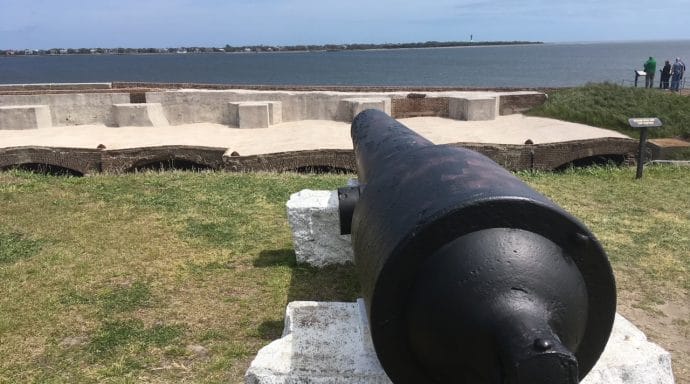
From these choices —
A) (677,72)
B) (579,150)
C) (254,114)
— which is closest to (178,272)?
(579,150)

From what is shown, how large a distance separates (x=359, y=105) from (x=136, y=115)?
5.08 metres

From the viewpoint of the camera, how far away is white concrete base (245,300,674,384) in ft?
7.22

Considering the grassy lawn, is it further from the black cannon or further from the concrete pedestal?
the black cannon

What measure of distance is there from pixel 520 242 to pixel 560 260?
0.11 m

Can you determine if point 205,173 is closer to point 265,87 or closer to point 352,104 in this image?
point 352,104

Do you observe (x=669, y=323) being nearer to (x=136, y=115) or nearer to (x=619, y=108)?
(x=619, y=108)

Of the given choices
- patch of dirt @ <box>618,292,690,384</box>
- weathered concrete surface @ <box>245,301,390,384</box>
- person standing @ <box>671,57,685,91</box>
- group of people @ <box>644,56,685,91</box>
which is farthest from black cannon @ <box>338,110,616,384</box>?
person standing @ <box>671,57,685,91</box>

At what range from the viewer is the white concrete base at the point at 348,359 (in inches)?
86.6

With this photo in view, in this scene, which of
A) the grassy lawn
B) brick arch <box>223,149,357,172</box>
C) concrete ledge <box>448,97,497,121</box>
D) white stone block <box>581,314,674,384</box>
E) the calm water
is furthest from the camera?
the calm water

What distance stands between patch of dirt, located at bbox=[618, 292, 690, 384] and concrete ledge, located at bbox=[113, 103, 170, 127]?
11318 mm

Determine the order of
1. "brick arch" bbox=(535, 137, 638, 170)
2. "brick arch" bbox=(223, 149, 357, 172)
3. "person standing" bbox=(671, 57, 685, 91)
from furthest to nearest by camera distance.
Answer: "person standing" bbox=(671, 57, 685, 91) < "brick arch" bbox=(535, 137, 638, 170) < "brick arch" bbox=(223, 149, 357, 172)

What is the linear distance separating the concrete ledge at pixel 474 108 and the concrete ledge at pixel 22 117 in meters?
9.51

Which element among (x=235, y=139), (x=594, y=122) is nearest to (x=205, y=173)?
(x=235, y=139)

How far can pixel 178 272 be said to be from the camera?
4457mm
